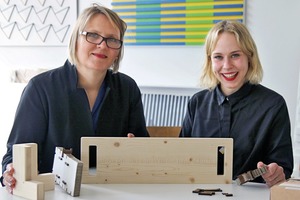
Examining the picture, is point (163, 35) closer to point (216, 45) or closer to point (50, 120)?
point (216, 45)

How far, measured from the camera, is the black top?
5.73 ft

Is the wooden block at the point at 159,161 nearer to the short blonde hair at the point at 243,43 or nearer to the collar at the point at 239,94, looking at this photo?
the collar at the point at 239,94

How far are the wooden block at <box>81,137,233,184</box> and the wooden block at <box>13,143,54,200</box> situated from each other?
0.66 feet

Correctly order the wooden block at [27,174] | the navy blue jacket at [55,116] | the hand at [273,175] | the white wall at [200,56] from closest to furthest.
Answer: the wooden block at [27,174], the hand at [273,175], the navy blue jacket at [55,116], the white wall at [200,56]

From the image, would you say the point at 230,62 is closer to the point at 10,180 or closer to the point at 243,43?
the point at 243,43

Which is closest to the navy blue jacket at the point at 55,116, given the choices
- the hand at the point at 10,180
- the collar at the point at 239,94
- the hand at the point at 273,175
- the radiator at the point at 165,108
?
Answer: the hand at the point at 10,180

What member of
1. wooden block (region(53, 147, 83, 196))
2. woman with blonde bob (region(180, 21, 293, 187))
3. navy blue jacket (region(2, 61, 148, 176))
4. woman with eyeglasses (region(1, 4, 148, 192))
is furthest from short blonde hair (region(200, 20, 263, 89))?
wooden block (region(53, 147, 83, 196))

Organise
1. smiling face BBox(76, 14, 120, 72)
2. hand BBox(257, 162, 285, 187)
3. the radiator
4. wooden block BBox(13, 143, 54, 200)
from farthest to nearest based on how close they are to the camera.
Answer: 1. the radiator
2. smiling face BBox(76, 14, 120, 72)
3. hand BBox(257, 162, 285, 187)
4. wooden block BBox(13, 143, 54, 200)

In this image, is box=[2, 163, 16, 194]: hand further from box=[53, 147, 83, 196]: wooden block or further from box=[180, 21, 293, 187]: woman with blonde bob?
box=[180, 21, 293, 187]: woman with blonde bob

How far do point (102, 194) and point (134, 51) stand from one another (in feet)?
7.47

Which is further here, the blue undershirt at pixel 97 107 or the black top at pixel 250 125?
the blue undershirt at pixel 97 107

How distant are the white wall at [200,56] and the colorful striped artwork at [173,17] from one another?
7 cm

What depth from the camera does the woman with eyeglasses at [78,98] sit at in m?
1.76

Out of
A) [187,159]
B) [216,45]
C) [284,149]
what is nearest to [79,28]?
[216,45]
